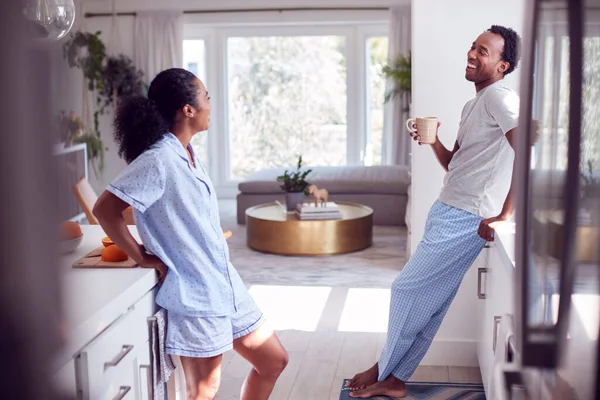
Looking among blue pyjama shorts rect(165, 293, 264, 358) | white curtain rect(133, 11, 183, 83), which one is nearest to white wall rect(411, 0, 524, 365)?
blue pyjama shorts rect(165, 293, 264, 358)

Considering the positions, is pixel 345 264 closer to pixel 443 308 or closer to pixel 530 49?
pixel 443 308

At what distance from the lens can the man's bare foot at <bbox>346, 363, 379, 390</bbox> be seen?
9.80 ft

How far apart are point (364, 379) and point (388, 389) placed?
0.40 ft

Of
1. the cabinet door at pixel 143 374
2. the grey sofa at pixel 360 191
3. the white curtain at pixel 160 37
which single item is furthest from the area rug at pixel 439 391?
the white curtain at pixel 160 37

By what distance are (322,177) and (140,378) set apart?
208 inches

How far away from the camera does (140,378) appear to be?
1.83 metres

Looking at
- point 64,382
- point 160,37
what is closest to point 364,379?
point 64,382

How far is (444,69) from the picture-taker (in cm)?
309

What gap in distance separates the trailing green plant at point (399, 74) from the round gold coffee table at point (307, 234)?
215 centimetres

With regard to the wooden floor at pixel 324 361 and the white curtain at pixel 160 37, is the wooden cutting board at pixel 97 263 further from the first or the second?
the white curtain at pixel 160 37

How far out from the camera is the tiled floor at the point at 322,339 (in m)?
3.13

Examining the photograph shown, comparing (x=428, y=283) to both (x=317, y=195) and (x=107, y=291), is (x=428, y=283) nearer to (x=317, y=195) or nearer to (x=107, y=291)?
(x=107, y=291)

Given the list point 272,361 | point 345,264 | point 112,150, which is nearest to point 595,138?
point 272,361

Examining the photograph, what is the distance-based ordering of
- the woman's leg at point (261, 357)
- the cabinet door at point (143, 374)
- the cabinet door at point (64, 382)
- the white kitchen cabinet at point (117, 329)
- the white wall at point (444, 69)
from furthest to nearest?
1. the white wall at point (444, 69)
2. the woman's leg at point (261, 357)
3. the cabinet door at point (143, 374)
4. the white kitchen cabinet at point (117, 329)
5. the cabinet door at point (64, 382)
